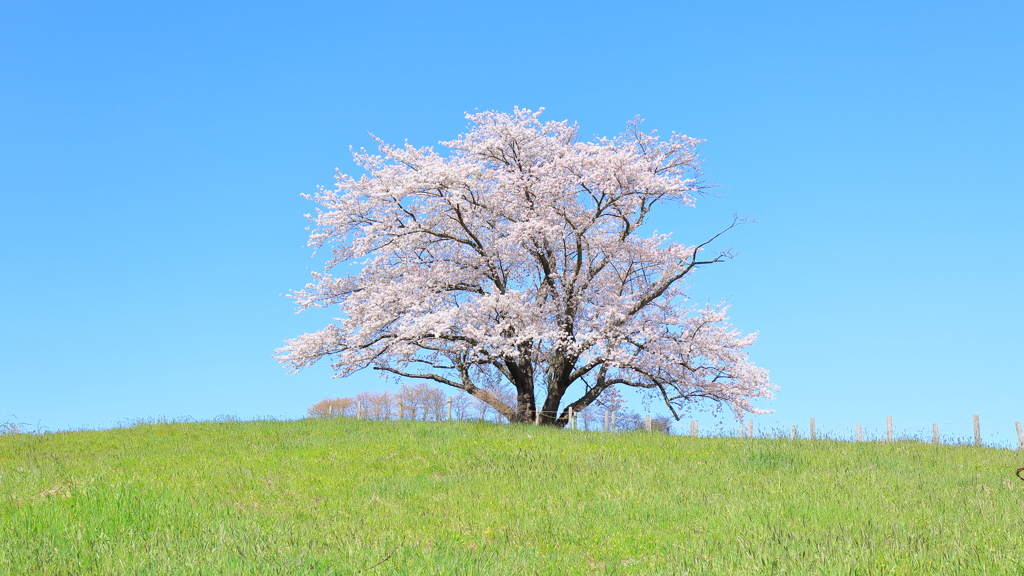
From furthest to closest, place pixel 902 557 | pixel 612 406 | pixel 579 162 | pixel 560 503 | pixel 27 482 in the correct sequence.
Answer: pixel 612 406 → pixel 579 162 → pixel 27 482 → pixel 560 503 → pixel 902 557

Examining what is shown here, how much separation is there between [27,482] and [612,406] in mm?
21457

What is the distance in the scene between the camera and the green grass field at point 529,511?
302 inches

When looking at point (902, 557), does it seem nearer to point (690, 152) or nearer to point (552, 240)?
point (552, 240)

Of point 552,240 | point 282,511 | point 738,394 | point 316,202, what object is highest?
point 316,202

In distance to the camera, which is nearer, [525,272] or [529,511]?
[529,511]

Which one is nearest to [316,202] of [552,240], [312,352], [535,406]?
[312,352]

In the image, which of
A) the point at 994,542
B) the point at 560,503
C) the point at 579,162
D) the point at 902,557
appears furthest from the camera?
the point at 579,162

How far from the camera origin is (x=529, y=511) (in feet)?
36.8

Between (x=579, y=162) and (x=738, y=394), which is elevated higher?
(x=579, y=162)

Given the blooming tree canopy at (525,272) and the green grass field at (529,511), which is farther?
the blooming tree canopy at (525,272)

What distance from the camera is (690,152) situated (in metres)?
29.1

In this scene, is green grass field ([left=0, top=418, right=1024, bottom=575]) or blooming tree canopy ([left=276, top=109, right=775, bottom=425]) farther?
blooming tree canopy ([left=276, top=109, right=775, bottom=425])

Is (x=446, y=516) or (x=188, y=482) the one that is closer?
(x=446, y=516)

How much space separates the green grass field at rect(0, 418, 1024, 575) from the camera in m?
7.66
